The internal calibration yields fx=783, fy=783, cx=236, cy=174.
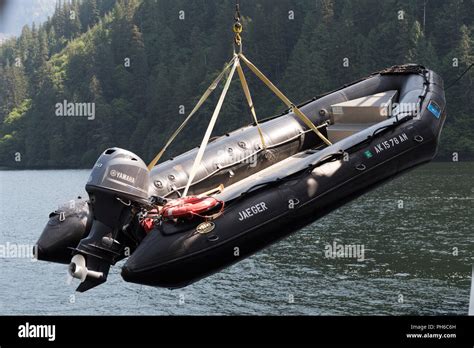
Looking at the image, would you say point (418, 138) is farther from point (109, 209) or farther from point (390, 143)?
point (109, 209)

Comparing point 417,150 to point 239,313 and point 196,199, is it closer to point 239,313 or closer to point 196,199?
point 196,199

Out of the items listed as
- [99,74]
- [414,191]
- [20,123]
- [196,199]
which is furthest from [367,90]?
[20,123]

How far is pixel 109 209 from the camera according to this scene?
357 inches

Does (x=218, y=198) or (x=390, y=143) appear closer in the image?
(x=218, y=198)

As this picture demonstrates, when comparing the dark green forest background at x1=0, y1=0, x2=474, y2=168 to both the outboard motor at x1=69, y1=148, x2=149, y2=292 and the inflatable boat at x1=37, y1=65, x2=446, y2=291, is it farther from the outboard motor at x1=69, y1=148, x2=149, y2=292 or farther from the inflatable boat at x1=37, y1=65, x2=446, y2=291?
the outboard motor at x1=69, y1=148, x2=149, y2=292

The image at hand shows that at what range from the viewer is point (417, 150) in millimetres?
10945

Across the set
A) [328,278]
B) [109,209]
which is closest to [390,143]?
[109,209]

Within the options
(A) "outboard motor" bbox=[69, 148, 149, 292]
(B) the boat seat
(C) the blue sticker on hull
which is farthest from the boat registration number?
(A) "outboard motor" bbox=[69, 148, 149, 292]

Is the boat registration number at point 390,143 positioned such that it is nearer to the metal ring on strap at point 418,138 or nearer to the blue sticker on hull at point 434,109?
the metal ring on strap at point 418,138

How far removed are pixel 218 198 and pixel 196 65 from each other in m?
70.0

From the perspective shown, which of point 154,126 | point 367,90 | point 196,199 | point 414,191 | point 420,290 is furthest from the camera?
point 154,126

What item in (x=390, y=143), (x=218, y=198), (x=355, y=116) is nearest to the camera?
(x=218, y=198)

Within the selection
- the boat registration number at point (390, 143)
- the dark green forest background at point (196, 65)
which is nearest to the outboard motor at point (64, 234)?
the boat registration number at point (390, 143)
